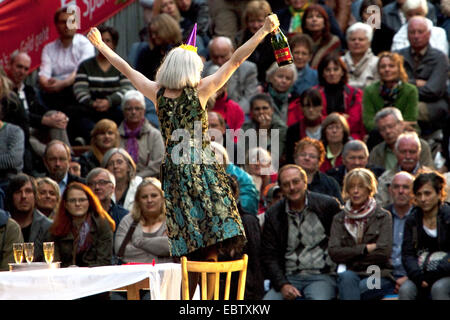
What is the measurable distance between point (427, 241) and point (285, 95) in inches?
137

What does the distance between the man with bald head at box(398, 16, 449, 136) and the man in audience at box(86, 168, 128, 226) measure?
359 centimetres

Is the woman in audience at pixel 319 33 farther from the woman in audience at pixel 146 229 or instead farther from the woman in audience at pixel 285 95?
the woman in audience at pixel 146 229

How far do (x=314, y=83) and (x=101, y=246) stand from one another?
3.99 m

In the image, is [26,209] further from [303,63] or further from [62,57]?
[303,63]

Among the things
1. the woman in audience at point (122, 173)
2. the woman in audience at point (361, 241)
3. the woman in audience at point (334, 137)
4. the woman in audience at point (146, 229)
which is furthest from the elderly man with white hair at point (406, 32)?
the woman in audience at point (146, 229)

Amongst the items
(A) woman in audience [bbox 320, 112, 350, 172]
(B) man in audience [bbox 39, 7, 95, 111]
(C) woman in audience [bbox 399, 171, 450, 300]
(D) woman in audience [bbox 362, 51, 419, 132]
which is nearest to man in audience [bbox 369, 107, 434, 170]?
(A) woman in audience [bbox 320, 112, 350, 172]

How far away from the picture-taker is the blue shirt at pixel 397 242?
8.22m

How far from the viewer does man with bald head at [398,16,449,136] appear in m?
10.6

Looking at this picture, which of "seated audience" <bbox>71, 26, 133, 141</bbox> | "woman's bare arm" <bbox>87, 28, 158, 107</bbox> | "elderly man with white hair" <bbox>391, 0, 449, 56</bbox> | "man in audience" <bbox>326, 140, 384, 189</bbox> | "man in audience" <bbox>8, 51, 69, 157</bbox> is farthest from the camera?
"elderly man with white hair" <bbox>391, 0, 449, 56</bbox>

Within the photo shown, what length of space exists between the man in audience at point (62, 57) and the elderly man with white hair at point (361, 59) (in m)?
3.08

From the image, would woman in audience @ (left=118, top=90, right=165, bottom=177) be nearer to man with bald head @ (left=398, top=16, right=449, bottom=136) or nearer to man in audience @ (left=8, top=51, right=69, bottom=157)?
man in audience @ (left=8, top=51, right=69, bottom=157)

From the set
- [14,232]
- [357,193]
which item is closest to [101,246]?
[14,232]
